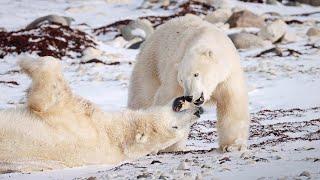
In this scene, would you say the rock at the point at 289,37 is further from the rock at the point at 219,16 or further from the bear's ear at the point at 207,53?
the bear's ear at the point at 207,53

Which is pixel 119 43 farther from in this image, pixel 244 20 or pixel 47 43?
pixel 244 20

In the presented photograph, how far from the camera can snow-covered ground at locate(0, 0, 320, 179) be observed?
3.30 m

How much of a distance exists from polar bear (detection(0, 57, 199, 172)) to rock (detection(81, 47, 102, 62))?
1081cm

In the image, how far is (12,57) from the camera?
15078 millimetres

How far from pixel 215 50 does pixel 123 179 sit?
3.04 meters

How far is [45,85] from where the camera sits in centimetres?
388

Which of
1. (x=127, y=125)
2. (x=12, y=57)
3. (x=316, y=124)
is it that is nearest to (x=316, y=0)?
(x=12, y=57)

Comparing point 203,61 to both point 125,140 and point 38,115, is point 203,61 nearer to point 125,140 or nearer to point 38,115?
point 125,140

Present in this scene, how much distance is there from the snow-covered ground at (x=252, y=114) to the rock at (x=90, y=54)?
27 centimetres

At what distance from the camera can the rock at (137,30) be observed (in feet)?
64.4

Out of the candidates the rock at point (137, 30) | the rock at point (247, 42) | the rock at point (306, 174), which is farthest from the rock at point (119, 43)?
the rock at point (306, 174)

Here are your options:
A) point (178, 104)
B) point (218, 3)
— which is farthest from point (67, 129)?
point (218, 3)

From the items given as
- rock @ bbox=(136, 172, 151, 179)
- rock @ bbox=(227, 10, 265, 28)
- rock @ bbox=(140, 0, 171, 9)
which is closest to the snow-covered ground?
rock @ bbox=(136, 172, 151, 179)

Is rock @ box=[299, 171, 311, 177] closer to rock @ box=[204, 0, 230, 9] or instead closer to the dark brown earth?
the dark brown earth
